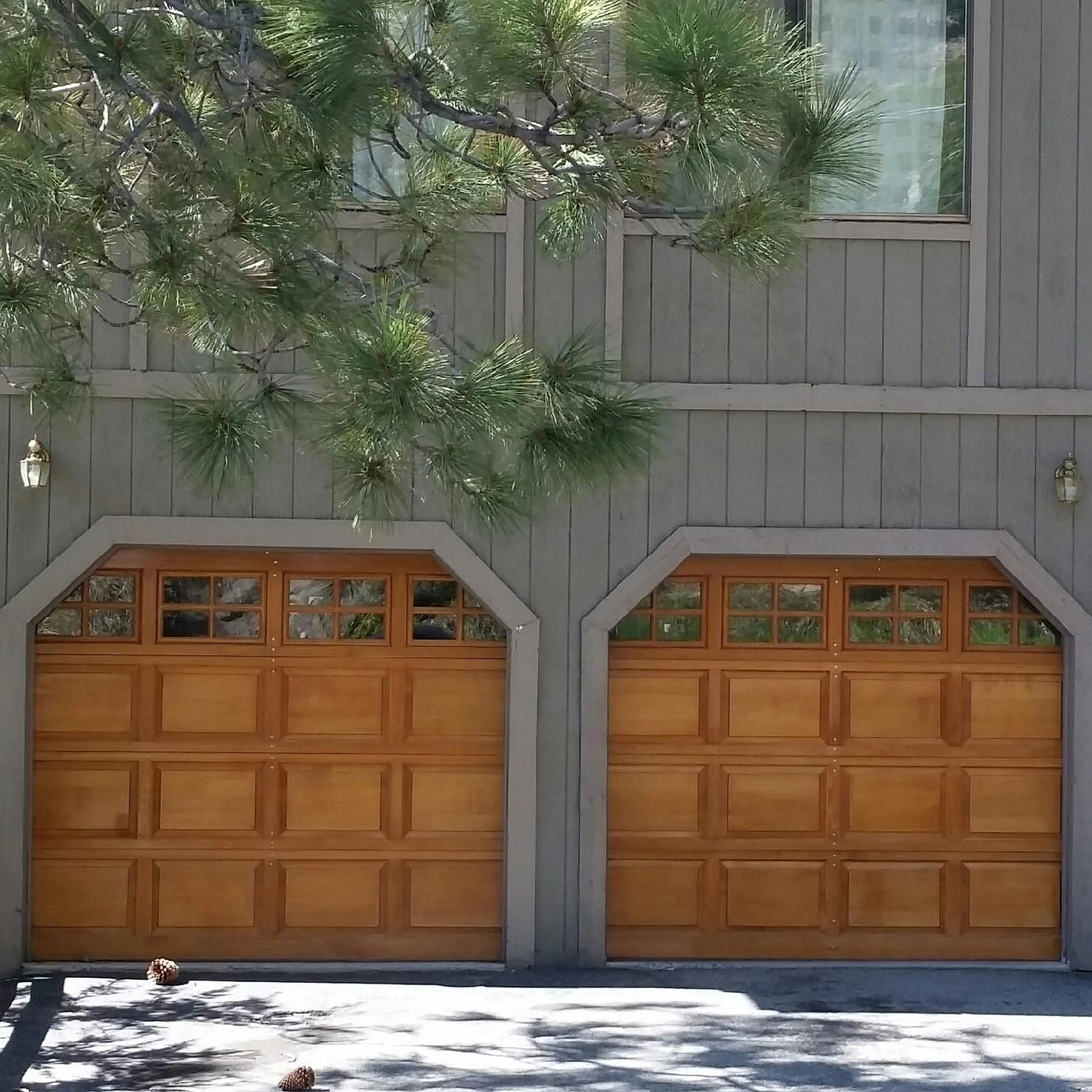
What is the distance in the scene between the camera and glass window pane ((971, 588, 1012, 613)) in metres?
7.95

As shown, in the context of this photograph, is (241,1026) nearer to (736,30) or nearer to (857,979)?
(857,979)

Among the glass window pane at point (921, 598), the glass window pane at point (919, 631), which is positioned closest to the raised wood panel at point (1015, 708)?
the glass window pane at point (919, 631)

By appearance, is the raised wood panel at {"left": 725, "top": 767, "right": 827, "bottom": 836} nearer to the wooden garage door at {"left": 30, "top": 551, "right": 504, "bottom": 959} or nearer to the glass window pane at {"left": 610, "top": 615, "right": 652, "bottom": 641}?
the glass window pane at {"left": 610, "top": 615, "right": 652, "bottom": 641}

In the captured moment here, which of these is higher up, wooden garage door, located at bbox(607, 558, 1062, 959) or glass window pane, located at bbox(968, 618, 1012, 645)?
glass window pane, located at bbox(968, 618, 1012, 645)

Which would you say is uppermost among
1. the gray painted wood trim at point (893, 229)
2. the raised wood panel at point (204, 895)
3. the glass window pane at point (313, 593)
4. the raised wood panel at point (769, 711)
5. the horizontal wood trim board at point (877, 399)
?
the gray painted wood trim at point (893, 229)

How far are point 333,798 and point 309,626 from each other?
0.83 metres

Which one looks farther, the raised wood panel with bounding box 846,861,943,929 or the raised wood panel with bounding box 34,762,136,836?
the raised wood panel with bounding box 846,861,943,929

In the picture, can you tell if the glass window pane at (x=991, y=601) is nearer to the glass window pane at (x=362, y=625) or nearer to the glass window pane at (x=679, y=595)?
the glass window pane at (x=679, y=595)

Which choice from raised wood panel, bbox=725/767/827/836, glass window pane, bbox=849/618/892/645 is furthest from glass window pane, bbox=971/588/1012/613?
raised wood panel, bbox=725/767/827/836

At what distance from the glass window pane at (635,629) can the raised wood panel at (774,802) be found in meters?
0.77

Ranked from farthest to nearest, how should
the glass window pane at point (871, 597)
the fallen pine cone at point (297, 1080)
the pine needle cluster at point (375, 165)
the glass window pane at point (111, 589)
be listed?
the glass window pane at point (871, 597) < the glass window pane at point (111, 589) < the fallen pine cone at point (297, 1080) < the pine needle cluster at point (375, 165)

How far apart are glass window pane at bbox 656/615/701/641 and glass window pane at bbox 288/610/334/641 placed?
158cm

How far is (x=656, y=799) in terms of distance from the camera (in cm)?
782

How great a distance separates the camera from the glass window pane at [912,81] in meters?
7.82
